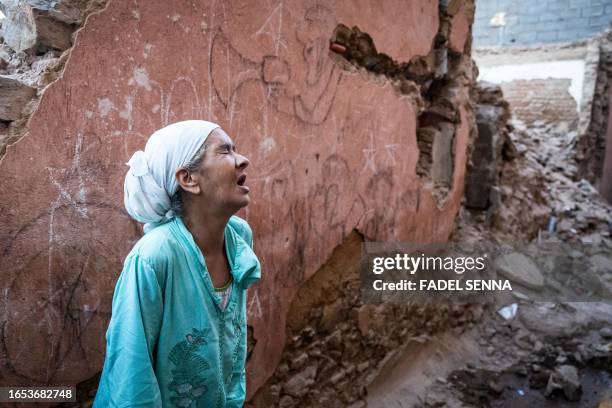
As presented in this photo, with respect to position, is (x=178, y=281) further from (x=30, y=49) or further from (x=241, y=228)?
(x=30, y=49)

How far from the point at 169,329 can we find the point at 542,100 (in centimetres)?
948

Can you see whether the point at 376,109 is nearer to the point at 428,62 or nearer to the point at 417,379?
the point at 428,62

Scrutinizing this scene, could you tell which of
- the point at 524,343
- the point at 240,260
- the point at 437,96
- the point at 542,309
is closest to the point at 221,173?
the point at 240,260

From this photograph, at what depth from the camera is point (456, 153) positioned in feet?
13.2

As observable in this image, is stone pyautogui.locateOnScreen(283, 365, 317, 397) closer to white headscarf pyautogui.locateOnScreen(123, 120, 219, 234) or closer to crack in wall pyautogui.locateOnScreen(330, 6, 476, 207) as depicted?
white headscarf pyautogui.locateOnScreen(123, 120, 219, 234)

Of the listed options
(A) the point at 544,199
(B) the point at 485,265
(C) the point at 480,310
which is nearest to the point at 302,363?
(C) the point at 480,310

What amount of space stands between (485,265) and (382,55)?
259cm

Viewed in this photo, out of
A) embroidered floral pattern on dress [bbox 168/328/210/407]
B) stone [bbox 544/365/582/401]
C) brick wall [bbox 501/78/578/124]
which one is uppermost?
brick wall [bbox 501/78/578/124]

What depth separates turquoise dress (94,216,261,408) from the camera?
112cm

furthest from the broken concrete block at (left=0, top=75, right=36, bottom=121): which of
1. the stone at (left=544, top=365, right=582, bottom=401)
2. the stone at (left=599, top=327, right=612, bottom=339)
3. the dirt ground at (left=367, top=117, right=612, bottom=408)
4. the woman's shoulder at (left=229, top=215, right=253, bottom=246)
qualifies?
the stone at (left=599, top=327, right=612, bottom=339)

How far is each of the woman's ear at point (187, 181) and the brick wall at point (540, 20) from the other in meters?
11.6

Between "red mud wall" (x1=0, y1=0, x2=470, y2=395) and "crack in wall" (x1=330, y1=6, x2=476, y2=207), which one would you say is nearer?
"red mud wall" (x1=0, y1=0, x2=470, y2=395)

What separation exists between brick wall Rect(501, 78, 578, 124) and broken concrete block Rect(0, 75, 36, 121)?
30.2 ft

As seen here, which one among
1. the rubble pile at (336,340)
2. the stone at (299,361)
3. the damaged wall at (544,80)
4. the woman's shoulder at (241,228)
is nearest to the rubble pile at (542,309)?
the rubble pile at (336,340)
